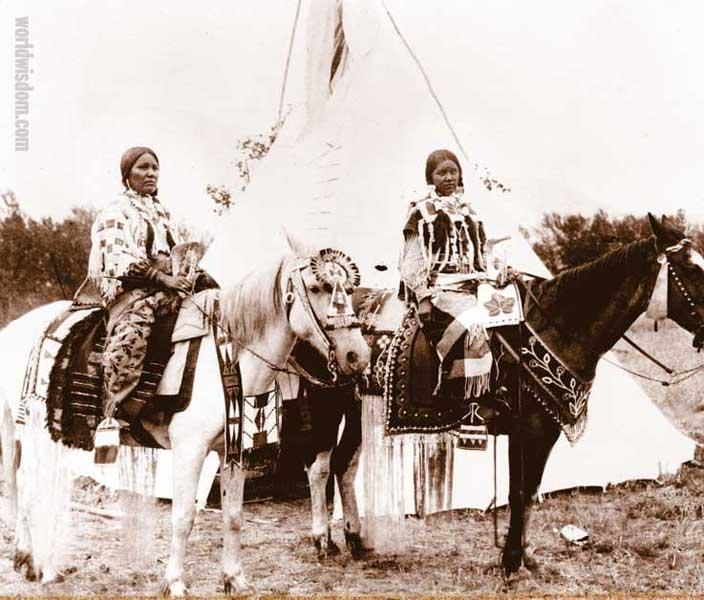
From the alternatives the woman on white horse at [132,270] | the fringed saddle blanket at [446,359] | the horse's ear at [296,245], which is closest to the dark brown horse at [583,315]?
the fringed saddle blanket at [446,359]

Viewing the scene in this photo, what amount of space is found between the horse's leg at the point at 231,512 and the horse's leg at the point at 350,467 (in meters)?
0.61

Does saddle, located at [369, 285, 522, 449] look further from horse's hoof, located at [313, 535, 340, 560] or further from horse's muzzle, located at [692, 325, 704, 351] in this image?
horse's muzzle, located at [692, 325, 704, 351]

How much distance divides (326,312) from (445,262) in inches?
33.0

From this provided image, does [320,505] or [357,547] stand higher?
[320,505]

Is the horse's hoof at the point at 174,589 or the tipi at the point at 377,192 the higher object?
the tipi at the point at 377,192

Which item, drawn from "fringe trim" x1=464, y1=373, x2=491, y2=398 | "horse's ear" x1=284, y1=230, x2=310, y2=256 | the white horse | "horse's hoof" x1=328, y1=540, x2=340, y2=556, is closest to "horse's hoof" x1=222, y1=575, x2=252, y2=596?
the white horse

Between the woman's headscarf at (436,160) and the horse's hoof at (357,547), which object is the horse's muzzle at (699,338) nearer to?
the woman's headscarf at (436,160)

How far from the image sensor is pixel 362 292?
4.19 metres

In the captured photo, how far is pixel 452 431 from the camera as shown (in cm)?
389

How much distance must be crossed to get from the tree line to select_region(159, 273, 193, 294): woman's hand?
0.67 meters

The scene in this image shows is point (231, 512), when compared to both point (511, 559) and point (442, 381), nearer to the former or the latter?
point (442, 381)

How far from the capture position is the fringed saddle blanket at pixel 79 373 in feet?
11.4

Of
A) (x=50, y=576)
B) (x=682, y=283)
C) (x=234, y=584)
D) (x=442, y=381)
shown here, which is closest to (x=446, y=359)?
(x=442, y=381)

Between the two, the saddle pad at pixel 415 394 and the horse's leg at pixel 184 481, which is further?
the saddle pad at pixel 415 394
